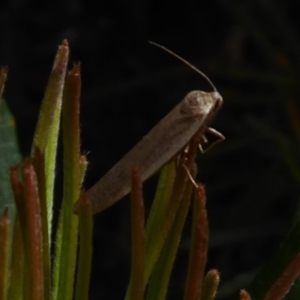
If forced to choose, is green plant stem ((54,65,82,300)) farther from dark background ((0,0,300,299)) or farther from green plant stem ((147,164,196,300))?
dark background ((0,0,300,299))

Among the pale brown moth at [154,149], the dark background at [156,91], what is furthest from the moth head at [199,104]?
the dark background at [156,91]

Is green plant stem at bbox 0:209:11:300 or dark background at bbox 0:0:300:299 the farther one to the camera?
dark background at bbox 0:0:300:299

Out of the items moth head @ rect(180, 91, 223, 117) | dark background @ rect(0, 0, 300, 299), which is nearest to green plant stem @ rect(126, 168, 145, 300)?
moth head @ rect(180, 91, 223, 117)

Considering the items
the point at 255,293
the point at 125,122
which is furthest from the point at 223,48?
the point at 255,293

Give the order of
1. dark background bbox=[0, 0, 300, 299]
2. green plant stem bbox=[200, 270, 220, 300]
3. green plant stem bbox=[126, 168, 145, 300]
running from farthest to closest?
dark background bbox=[0, 0, 300, 299] → green plant stem bbox=[200, 270, 220, 300] → green plant stem bbox=[126, 168, 145, 300]

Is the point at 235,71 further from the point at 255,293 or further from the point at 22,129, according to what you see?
the point at 255,293

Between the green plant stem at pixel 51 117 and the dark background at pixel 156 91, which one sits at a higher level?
the green plant stem at pixel 51 117

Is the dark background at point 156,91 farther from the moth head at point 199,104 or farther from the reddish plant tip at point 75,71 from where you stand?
the reddish plant tip at point 75,71

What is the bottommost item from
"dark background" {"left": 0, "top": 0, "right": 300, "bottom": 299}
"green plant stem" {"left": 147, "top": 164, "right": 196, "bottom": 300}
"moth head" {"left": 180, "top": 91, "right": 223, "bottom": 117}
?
"dark background" {"left": 0, "top": 0, "right": 300, "bottom": 299}
